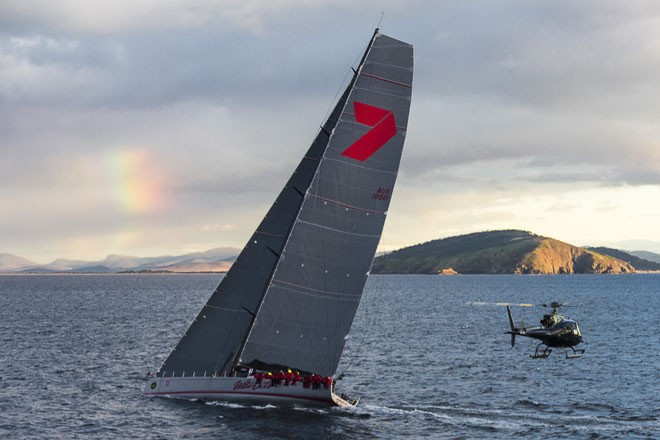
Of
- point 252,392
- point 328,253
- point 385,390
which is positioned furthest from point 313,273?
point 385,390

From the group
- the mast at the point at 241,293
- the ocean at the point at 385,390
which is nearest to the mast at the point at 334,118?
the mast at the point at 241,293

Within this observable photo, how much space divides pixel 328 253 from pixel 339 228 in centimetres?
178

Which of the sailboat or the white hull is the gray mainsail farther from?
the white hull

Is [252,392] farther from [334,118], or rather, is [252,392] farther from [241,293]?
[334,118]

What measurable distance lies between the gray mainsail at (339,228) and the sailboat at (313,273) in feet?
0.21

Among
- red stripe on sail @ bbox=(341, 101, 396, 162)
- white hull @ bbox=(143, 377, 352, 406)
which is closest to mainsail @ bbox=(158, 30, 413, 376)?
red stripe on sail @ bbox=(341, 101, 396, 162)

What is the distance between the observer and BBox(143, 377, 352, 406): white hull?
1977 inches

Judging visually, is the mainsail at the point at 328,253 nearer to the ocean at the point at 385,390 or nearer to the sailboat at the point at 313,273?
the sailboat at the point at 313,273

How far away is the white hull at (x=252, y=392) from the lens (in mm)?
50219

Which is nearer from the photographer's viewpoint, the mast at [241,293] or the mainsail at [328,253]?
the mainsail at [328,253]

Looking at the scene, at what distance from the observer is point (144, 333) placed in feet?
353

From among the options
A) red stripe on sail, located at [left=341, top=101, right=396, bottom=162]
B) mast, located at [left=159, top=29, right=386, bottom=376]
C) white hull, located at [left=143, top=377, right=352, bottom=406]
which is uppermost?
red stripe on sail, located at [left=341, top=101, right=396, bottom=162]

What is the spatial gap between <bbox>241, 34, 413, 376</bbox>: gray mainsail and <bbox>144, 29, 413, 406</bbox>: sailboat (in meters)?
0.06

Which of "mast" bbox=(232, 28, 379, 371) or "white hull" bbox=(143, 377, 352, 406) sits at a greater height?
"mast" bbox=(232, 28, 379, 371)
